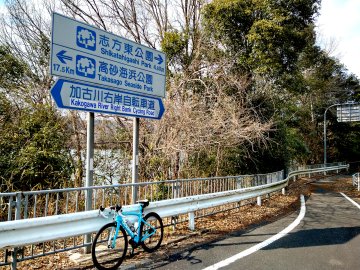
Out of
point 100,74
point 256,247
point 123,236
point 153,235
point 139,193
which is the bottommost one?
point 256,247

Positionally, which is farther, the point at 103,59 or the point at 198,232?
Result: the point at 198,232

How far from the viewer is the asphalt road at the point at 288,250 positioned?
4638 millimetres

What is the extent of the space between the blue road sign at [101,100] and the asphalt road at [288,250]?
9.57ft

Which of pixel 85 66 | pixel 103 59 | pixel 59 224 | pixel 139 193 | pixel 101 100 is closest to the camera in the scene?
pixel 59 224

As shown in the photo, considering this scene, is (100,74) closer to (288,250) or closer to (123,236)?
(123,236)

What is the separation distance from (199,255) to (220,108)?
7.19m

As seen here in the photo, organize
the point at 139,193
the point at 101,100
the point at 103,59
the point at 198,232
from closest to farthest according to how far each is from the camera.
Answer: the point at 101,100 → the point at 103,59 → the point at 198,232 → the point at 139,193

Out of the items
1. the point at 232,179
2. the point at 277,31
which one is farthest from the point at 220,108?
the point at 277,31

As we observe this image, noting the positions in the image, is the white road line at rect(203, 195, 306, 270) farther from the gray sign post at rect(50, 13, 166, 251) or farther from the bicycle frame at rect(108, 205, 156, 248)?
the gray sign post at rect(50, 13, 166, 251)

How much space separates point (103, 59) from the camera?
564 centimetres

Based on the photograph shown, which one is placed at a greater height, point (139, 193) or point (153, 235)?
point (139, 193)

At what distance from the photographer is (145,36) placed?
51.2 ft

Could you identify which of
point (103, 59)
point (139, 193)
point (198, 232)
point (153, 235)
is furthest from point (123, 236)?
point (139, 193)

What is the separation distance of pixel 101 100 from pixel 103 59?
0.81m
